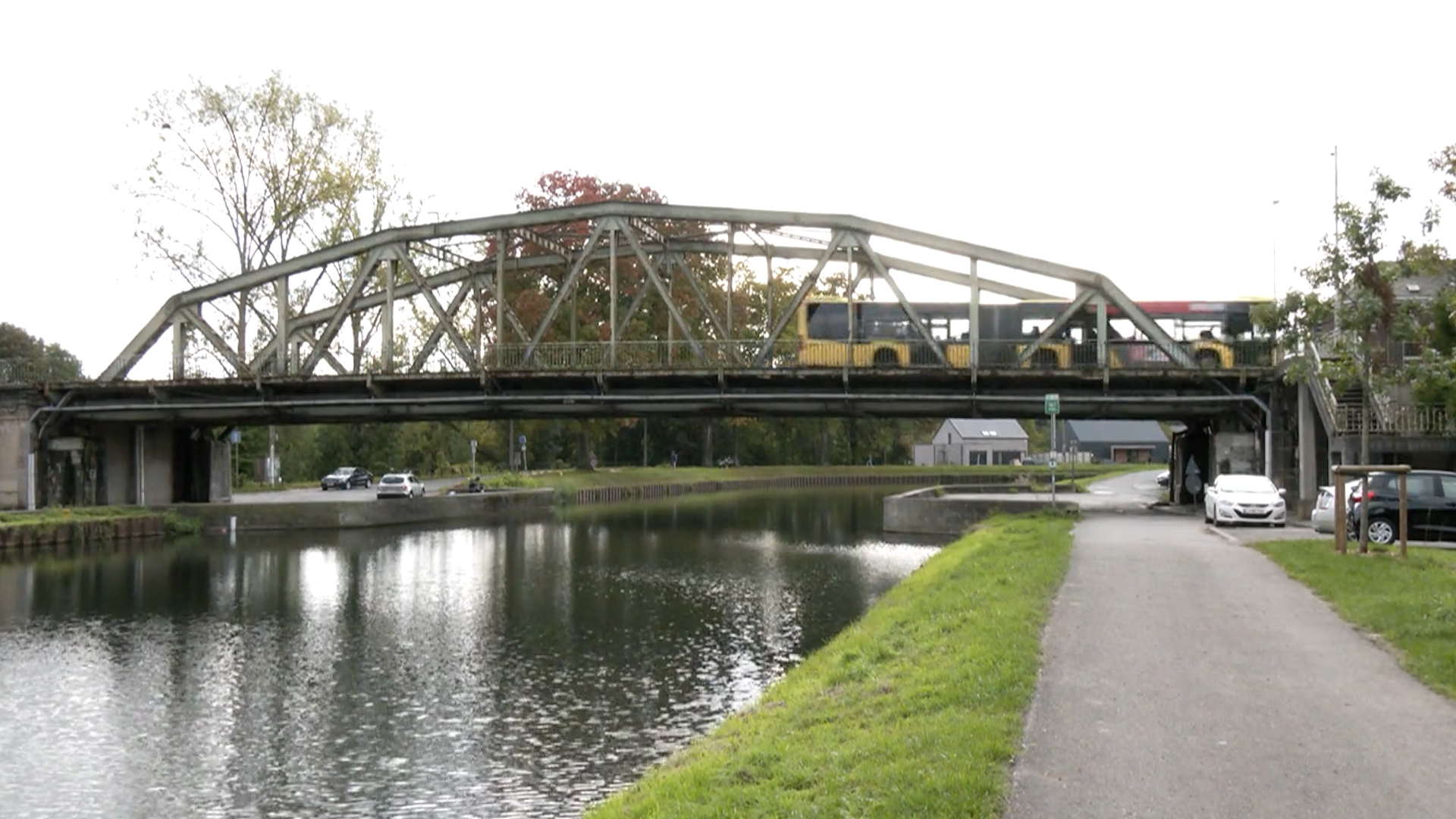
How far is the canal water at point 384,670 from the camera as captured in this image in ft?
48.3

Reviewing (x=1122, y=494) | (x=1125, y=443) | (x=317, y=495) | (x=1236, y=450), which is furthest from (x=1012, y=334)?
(x=1125, y=443)

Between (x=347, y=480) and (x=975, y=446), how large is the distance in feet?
245

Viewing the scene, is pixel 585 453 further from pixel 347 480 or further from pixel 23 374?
pixel 23 374

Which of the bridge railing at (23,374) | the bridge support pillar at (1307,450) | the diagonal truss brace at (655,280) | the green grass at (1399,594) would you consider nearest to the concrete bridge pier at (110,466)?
the bridge railing at (23,374)

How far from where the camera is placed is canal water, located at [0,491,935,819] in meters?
14.7

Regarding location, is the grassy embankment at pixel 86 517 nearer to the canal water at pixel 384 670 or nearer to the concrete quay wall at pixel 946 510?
the canal water at pixel 384 670

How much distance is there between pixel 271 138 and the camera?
61625 mm

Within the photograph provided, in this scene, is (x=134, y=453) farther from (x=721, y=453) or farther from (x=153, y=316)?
(x=721, y=453)

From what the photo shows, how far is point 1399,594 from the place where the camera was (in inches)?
723

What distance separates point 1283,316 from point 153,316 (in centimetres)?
4007

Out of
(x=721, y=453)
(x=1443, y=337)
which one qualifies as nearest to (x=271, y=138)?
(x=1443, y=337)

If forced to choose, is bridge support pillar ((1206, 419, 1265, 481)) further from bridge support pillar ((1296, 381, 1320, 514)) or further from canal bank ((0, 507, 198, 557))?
canal bank ((0, 507, 198, 557))

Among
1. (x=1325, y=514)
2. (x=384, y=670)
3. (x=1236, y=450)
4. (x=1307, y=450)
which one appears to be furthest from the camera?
(x=1236, y=450)

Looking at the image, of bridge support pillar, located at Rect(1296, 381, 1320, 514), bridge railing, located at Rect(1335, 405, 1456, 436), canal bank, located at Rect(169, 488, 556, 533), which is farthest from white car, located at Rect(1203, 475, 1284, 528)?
canal bank, located at Rect(169, 488, 556, 533)
